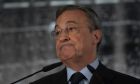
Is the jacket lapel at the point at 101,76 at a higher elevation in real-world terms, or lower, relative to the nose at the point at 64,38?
lower

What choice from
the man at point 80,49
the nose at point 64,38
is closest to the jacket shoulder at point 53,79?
the man at point 80,49

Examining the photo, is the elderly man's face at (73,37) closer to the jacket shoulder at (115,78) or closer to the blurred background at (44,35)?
the jacket shoulder at (115,78)

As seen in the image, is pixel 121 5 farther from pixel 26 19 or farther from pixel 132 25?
pixel 26 19

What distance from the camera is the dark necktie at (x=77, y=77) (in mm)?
846

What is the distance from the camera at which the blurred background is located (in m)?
1.37

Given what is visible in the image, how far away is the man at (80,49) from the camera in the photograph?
852 millimetres

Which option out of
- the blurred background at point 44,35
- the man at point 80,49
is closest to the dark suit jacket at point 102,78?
the man at point 80,49

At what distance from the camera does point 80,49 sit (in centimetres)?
86

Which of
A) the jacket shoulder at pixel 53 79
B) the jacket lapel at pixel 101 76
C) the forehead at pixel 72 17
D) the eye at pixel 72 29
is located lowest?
the jacket shoulder at pixel 53 79

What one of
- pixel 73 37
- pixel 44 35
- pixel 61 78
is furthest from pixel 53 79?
pixel 44 35

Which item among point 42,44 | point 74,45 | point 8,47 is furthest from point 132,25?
point 74,45

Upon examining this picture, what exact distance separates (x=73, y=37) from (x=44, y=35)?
0.53m

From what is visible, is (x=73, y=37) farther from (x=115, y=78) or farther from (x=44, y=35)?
(x=44, y=35)

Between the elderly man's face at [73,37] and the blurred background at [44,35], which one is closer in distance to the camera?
the elderly man's face at [73,37]
